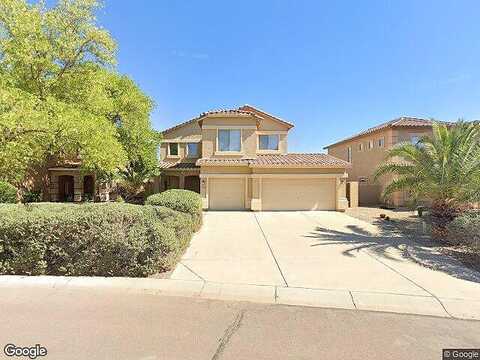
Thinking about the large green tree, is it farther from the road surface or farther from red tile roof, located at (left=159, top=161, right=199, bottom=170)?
the road surface

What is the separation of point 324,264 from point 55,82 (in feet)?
52.5

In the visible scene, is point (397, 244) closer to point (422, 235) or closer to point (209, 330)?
point (422, 235)

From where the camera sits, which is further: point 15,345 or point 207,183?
point 207,183

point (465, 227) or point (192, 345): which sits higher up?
point (465, 227)

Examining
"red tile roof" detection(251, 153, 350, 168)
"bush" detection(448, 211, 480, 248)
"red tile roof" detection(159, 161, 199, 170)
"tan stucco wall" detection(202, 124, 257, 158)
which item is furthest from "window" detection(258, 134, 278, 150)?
"bush" detection(448, 211, 480, 248)

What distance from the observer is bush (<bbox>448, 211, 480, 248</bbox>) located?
25.4 feet

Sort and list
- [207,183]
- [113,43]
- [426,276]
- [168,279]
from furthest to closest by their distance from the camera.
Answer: [207,183]
[113,43]
[426,276]
[168,279]

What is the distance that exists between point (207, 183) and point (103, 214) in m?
11.6

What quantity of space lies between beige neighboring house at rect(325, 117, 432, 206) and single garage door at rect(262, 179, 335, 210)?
9.96 ft

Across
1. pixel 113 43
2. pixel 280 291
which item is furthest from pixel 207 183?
pixel 280 291

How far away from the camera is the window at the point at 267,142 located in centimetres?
2089

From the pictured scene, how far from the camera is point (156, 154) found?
22.7m

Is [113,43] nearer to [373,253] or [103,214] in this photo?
[103,214]

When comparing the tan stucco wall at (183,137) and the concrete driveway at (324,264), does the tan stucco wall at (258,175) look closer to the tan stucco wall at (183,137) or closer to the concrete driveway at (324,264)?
the concrete driveway at (324,264)
